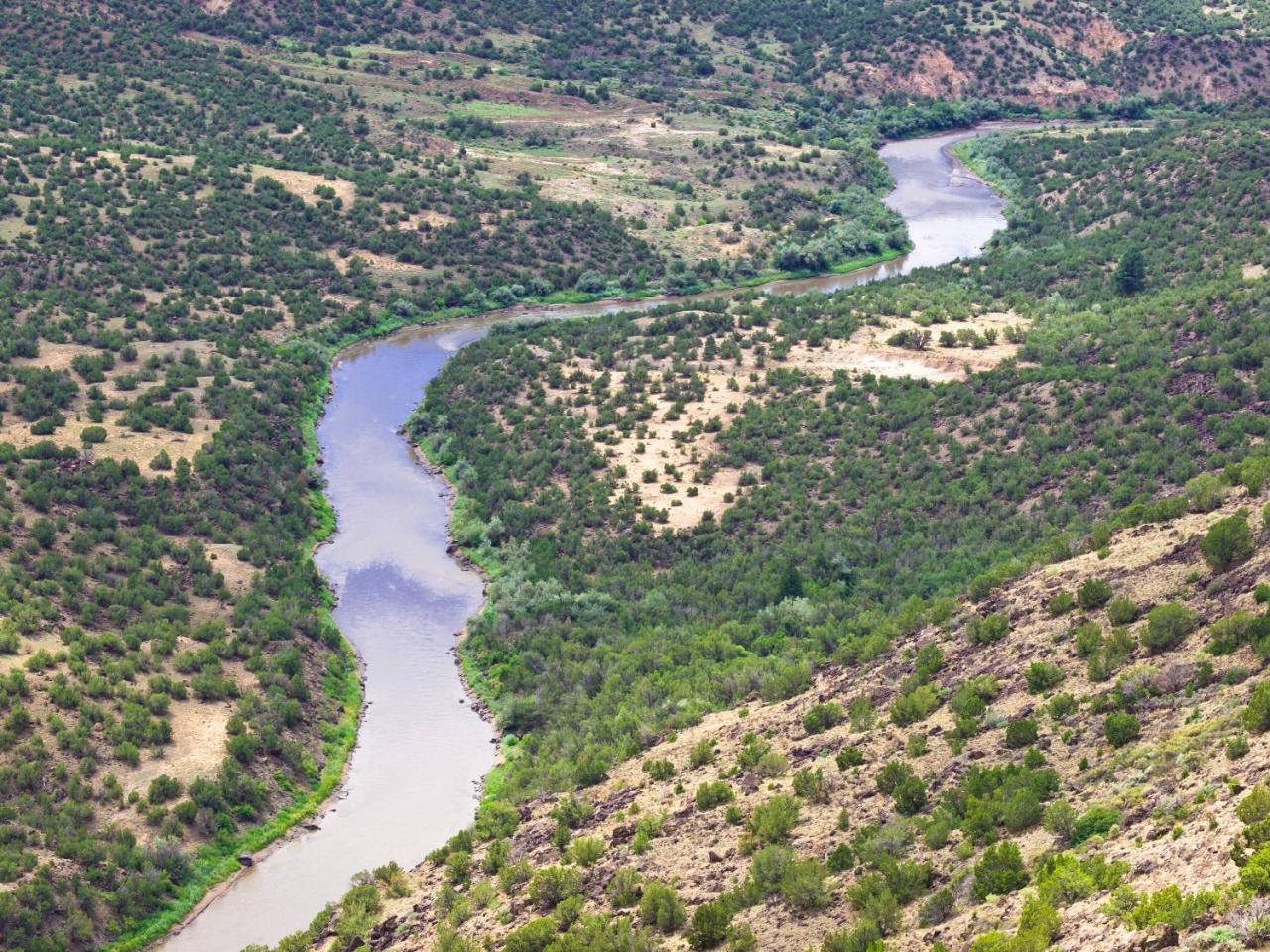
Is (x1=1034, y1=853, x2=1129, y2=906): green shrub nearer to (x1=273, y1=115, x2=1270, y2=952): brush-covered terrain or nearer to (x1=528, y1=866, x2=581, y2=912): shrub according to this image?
(x1=273, y1=115, x2=1270, y2=952): brush-covered terrain

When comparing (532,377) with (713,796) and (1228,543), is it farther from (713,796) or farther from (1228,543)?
(1228,543)

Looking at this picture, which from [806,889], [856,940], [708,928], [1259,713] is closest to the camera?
[856,940]

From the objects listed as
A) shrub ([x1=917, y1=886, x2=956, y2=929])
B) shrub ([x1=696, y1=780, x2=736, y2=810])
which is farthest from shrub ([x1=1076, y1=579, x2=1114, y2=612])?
shrub ([x1=917, y1=886, x2=956, y2=929])

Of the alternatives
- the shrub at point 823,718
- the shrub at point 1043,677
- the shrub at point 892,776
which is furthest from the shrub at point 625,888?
the shrub at point 1043,677

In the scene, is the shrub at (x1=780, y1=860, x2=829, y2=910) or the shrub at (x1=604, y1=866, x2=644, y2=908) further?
the shrub at (x1=604, y1=866, x2=644, y2=908)

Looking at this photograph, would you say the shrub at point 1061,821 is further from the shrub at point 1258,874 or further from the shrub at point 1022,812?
the shrub at point 1258,874

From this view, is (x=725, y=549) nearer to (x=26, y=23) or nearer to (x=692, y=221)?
(x=692, y=221)

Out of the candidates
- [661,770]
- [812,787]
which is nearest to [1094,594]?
[812,787]
